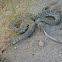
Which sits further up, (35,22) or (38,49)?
(35,22)

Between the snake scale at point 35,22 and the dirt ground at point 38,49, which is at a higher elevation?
the snake scale at point 35,22

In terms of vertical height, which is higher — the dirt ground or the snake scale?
the snake scale

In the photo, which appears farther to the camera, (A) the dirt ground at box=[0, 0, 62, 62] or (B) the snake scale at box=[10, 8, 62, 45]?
(B) the snake scale at box=[10, 8, 62, 45]

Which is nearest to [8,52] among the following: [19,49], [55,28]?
[19,49]

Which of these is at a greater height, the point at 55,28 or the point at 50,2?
the point at 50,2

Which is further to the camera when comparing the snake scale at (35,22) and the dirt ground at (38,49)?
the snake scale at (35,22)

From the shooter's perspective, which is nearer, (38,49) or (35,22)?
(38,49)

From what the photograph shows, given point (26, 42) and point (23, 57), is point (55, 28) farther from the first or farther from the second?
point (23, 57)

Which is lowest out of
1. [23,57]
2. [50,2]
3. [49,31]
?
[23,57]
